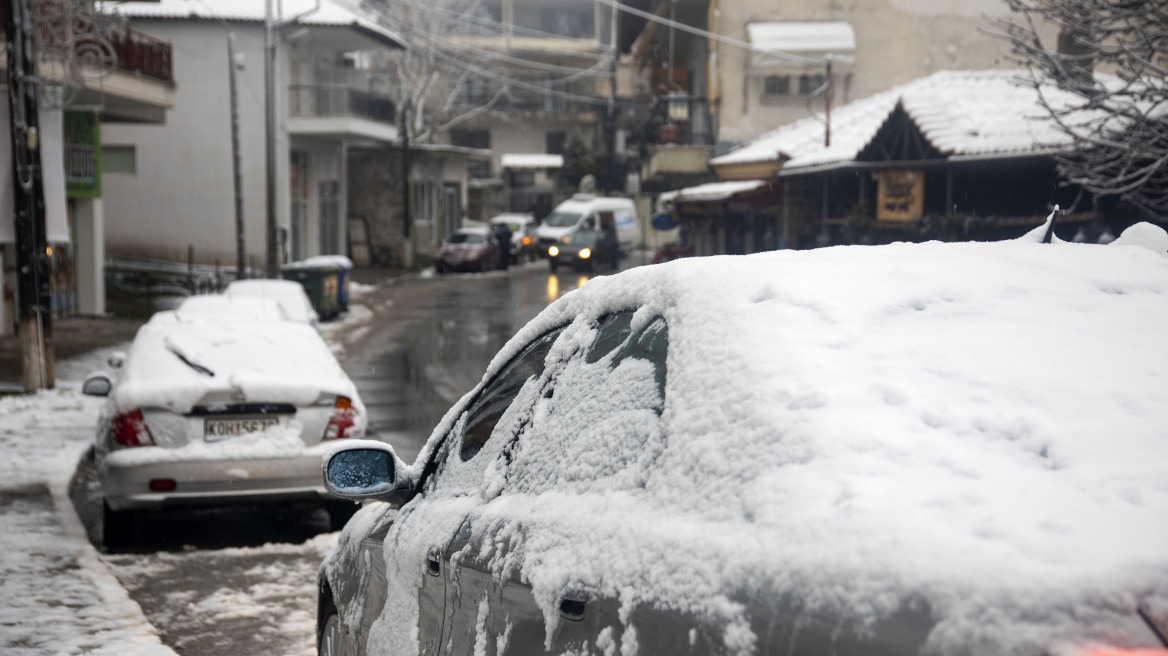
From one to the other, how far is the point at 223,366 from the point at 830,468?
246 inches

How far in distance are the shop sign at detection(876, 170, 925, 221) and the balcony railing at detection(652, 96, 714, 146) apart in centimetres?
1736

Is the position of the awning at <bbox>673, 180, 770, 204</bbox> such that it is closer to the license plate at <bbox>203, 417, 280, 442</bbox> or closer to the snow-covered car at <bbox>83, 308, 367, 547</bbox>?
the snow-covered car at <bbox>83, 308, 367, 547</bbox>

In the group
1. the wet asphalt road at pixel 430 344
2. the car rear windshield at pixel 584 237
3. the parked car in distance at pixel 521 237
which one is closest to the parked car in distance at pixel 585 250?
the car rear windshield at pixel 584 237

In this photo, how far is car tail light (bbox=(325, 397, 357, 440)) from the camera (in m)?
7.28

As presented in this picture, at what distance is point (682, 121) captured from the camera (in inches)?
1628

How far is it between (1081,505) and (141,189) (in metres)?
37.2

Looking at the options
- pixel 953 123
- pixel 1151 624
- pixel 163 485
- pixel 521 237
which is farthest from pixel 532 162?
pixel 1151 624

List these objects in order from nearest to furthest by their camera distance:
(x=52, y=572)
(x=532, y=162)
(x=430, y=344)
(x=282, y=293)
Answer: (x=52, y=572) < (x=282, y=293) < (x=430, y=344) < (x=532, y=162)

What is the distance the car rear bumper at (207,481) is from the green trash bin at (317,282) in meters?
17.5

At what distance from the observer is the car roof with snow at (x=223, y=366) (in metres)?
6.98

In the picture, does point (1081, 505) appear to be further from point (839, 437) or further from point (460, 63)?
point (460, 63)

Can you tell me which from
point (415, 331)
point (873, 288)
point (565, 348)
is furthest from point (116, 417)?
point (415, 331)

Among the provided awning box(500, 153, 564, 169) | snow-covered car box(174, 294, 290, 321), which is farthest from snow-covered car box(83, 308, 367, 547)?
awning box(500, 153, 564, 169)

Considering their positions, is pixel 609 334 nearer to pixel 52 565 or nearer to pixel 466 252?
pixel 52 565
